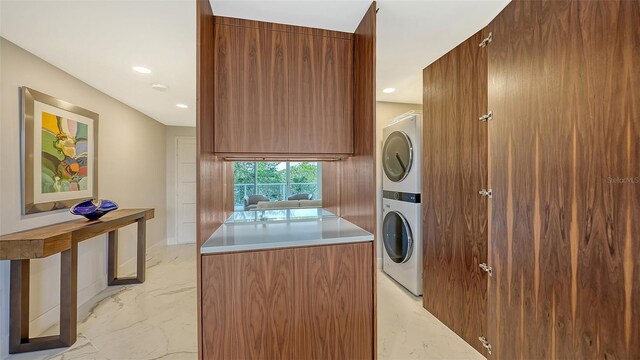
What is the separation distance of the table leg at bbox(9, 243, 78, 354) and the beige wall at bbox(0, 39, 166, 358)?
0.07 meters

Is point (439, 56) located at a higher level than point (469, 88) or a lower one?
higher

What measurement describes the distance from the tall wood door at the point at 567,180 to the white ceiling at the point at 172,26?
15.6 inches

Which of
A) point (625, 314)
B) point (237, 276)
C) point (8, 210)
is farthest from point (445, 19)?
point (8, 210)

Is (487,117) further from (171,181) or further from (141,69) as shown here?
(171,181)

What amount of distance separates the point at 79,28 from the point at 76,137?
50.2 inches

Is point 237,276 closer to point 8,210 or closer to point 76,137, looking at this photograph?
point 8,210

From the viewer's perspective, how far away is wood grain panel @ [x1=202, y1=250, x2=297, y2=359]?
1.23 m

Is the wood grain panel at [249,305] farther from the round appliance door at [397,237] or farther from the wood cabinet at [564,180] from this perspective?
the round appliance door at [397,237]

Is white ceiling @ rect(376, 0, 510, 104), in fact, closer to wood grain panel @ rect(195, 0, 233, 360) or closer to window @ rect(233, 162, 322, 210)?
wood grain panel @ rect(195, 0, 233, 360)

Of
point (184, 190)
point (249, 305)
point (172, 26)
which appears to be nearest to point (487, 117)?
point (249, 305)

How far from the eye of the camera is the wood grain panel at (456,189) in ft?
5.61

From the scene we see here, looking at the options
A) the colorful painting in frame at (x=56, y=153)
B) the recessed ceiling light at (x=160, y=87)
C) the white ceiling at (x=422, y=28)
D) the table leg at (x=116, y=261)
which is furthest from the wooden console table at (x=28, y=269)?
the white ceiling at (x=422, y=28)

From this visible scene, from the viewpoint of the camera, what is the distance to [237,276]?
1.26 m

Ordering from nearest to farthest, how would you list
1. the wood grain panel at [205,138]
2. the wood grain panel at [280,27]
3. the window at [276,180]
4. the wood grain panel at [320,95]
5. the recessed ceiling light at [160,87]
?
the wood grain panel at [205,138] < the wood grain panel at [280,27] < the wood grain panel at [320,95] < the window at [276,180] < the recessed ceiling light at [160,87]
